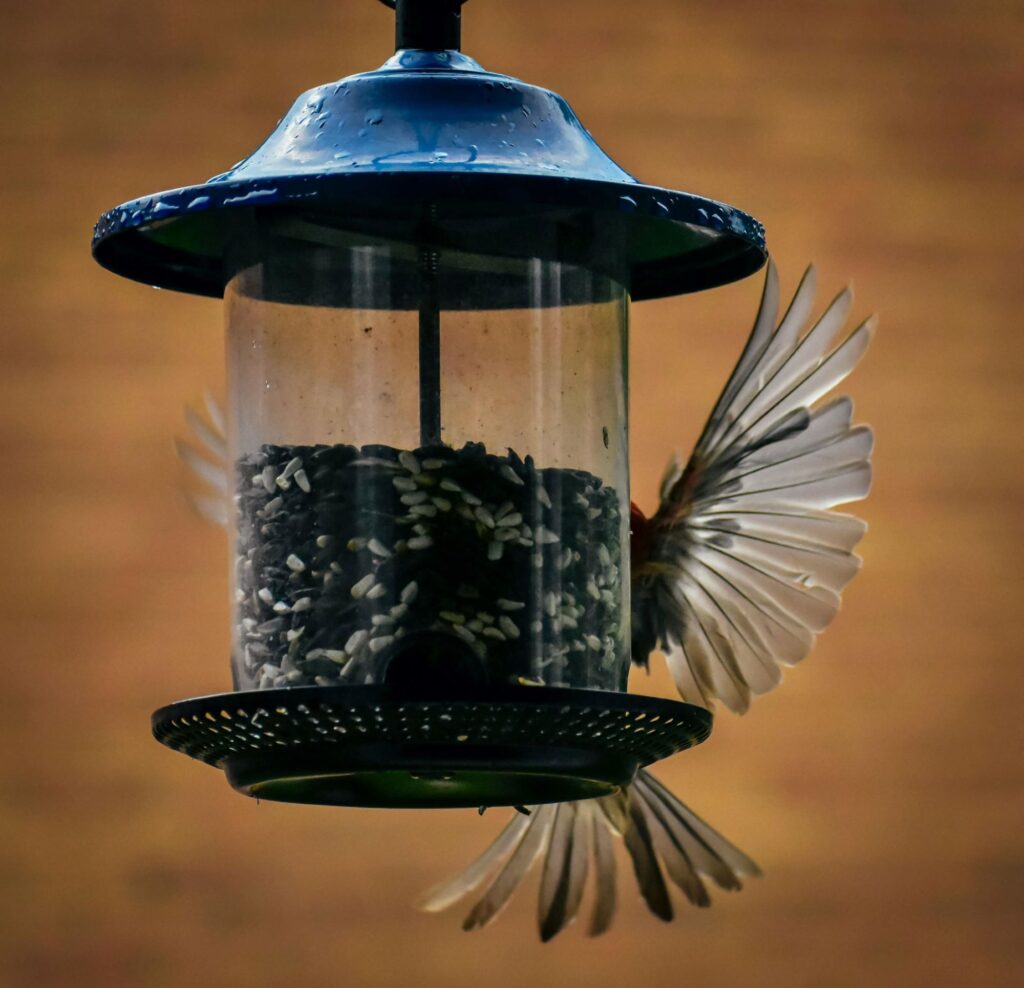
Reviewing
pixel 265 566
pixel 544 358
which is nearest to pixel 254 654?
pixel 265 566

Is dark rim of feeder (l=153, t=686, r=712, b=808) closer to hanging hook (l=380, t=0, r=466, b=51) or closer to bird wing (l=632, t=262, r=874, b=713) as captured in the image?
bird wing (l=632, t=262, r=874, b=713)

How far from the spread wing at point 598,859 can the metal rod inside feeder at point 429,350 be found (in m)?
1.44

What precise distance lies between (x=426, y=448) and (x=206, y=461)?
1460 millimetres

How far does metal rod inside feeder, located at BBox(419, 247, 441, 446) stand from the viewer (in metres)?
2.43

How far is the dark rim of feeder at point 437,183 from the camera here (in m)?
2.21

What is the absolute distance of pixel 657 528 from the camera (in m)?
3.26

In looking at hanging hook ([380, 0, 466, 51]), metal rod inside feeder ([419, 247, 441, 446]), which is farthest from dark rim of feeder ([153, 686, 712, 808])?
hanging hook ([380, 0, 466, 51])

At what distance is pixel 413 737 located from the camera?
2.25 metres

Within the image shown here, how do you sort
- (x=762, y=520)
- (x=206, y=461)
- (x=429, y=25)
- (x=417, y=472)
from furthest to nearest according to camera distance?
(x=206, y=461)
(x=762, y=520)
(x=429, y=25)
(x=417, y=472)

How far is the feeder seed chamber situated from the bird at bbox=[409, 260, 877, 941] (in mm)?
478

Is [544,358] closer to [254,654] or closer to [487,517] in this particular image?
[487,517]

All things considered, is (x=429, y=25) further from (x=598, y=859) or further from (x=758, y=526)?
(x=598, y=859)

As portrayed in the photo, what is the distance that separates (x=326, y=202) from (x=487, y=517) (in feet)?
1.45

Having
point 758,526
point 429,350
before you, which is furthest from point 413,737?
point 758,526
